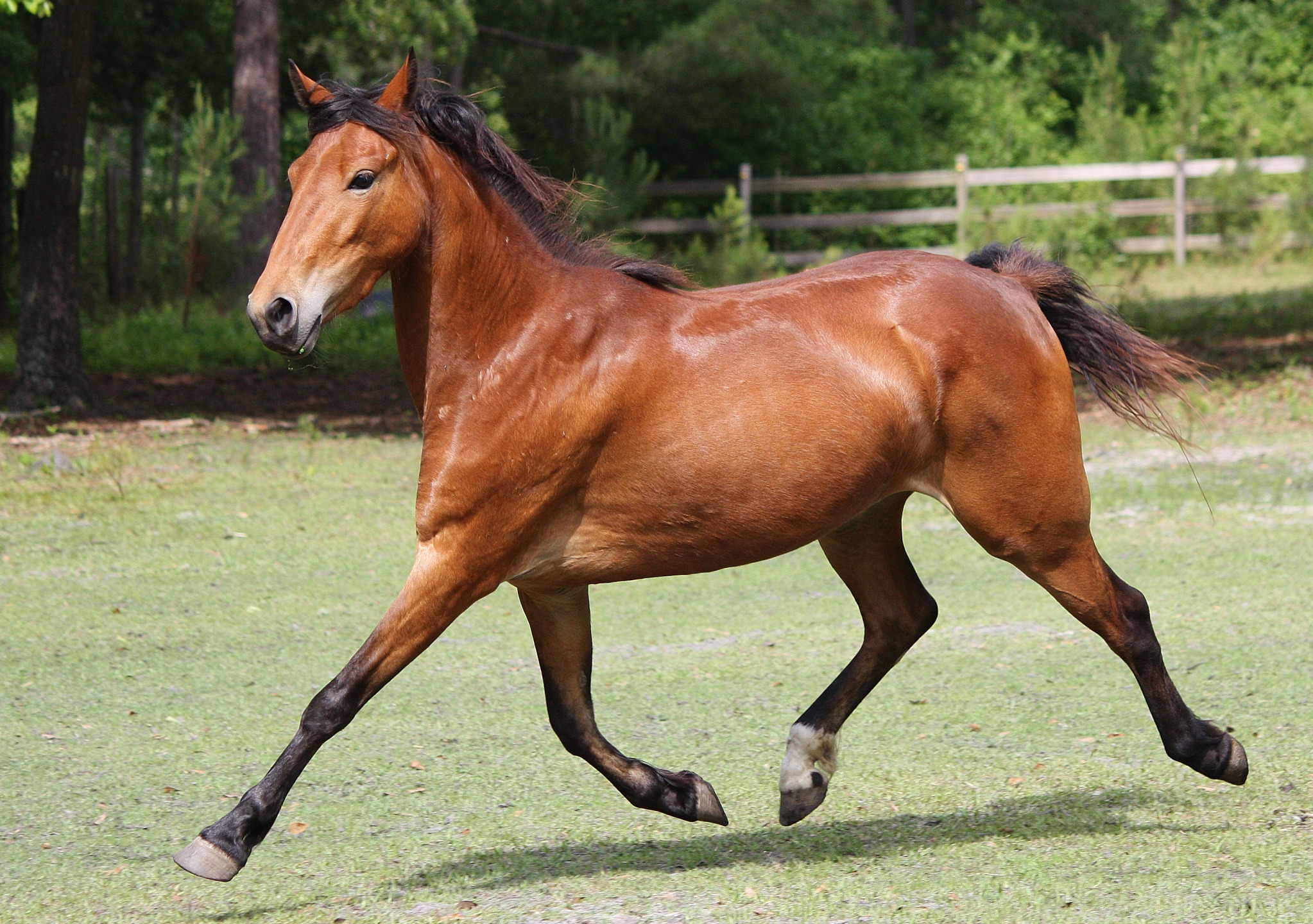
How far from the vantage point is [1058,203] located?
2414cm

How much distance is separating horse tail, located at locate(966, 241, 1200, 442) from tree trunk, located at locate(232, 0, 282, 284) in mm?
13578

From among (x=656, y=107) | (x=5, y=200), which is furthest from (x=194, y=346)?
(x=656, y=107)

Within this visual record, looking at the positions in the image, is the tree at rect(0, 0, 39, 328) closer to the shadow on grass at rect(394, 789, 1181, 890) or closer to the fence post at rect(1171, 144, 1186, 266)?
the shadow on grass at rect(394, 789, 1181, 890)

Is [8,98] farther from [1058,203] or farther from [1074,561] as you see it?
[1074,561]

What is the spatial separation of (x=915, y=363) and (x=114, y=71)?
1703cm

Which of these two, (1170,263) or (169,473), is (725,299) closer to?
(169,473)

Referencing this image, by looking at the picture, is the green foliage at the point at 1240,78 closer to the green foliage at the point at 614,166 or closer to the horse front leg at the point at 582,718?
the green foliage at the point at 614,166

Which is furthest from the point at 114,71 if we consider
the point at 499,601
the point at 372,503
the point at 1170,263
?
the point at 1170,263

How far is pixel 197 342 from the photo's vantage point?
59.0ft

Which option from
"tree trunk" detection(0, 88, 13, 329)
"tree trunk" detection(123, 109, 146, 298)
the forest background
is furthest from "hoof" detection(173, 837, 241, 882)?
"tree trunk" detection(123, 109, 146, 298)

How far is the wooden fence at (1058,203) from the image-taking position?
2281 cm

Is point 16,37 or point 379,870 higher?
point 16,37

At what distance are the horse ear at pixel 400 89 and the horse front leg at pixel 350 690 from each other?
3.88 feet

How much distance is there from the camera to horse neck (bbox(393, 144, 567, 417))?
3979 millimetres
